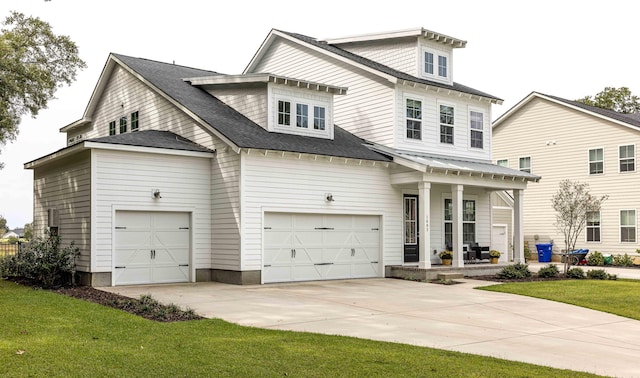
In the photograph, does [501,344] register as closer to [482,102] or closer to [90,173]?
[90,173]

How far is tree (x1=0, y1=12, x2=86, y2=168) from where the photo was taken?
2078cm

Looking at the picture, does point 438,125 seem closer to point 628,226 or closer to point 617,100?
point 628,226

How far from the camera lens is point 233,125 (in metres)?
19.6

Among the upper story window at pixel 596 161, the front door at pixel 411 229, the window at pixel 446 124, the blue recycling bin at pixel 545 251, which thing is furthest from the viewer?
the blue recycling bin at pixel 545 251

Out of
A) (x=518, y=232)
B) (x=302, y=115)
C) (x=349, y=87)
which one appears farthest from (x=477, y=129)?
(x=302, y=115)

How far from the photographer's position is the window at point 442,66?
25578 mm

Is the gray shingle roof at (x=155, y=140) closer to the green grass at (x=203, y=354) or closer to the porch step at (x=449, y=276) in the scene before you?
the green grass at (x=203, y=354)

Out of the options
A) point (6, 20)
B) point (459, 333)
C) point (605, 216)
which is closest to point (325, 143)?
point (459, 333)

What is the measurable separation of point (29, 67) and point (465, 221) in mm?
17318

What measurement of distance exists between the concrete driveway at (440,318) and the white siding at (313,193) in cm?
225

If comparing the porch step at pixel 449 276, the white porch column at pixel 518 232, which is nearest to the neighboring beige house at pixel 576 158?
the white porch column at pixel 518 232

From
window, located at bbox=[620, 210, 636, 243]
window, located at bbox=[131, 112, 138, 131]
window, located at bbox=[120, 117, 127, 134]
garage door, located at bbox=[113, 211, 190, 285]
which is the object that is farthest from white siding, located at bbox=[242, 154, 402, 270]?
window, located at bbox=[620, 210, 636, 243]

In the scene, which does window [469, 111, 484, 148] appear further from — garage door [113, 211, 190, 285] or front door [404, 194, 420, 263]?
garage door [113, 211, 190, 285]

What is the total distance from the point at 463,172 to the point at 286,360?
1475cm
